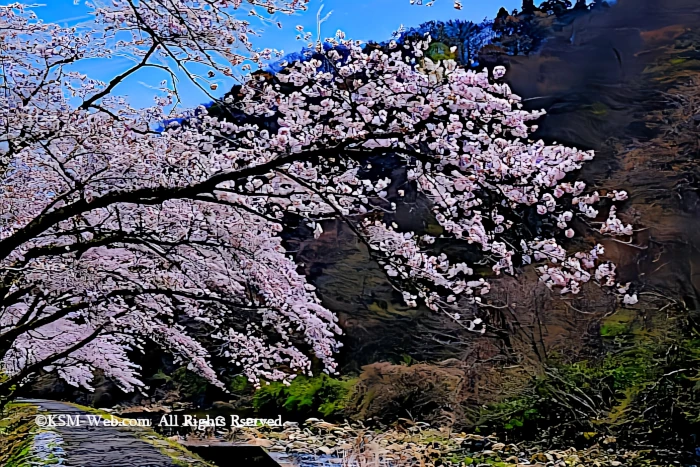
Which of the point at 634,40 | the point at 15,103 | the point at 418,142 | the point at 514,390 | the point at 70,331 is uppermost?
the point at 634,40

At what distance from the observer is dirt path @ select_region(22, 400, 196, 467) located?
5062 mm

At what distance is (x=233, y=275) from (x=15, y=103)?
154 cm

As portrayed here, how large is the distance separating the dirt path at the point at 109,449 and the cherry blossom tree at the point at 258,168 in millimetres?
1282

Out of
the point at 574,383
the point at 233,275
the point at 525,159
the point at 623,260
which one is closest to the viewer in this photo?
the point at 525,159

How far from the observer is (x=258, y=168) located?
239cm

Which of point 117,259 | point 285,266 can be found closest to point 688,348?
point 285,266

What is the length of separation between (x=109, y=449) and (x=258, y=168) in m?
4.59

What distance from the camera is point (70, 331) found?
642cm

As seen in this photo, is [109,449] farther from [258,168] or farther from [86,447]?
[258,168]

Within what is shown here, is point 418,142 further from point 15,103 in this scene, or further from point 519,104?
point 15,103

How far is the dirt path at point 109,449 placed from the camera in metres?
5.06

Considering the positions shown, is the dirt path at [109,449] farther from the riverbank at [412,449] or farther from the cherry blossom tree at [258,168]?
the riverbank at [412,449]

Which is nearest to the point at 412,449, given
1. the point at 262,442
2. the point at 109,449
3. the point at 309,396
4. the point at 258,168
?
the point at 262,442

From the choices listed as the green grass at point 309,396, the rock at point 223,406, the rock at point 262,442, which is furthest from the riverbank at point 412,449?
the rock at point 223,406
